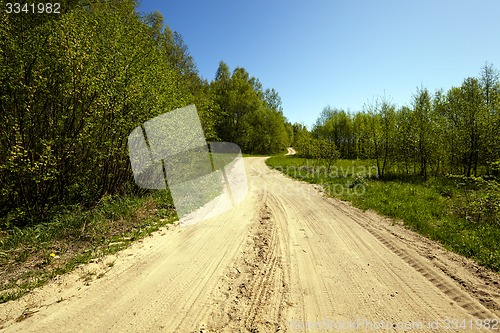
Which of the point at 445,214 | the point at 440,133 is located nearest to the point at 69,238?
the point at 445,214

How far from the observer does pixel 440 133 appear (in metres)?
17.6

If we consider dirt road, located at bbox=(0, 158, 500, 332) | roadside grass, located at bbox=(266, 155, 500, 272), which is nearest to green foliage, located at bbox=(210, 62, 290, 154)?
roadside grass, located at bbox=(266, 155, 500, 272)

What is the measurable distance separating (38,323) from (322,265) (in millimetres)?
4618

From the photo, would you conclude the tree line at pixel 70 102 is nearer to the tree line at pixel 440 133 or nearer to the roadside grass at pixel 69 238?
the roadside grass at pixel 69 238

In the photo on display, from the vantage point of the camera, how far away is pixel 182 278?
424 cm

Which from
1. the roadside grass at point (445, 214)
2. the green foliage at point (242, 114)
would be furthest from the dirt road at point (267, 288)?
the green foliage at point (242, 114)

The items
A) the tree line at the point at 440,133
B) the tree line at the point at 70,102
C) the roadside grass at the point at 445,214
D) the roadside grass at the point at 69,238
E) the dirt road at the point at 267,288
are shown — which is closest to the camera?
the dirt road at the point at 267,288

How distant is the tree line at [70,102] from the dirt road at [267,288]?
3.72 meters

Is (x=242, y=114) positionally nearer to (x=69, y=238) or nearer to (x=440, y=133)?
(x=440, y=133)

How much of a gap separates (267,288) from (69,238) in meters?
5.05

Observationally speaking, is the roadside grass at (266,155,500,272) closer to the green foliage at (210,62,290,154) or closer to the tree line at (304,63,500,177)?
the tree line at (304,63,500,177)

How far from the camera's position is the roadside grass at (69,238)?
4264 mm

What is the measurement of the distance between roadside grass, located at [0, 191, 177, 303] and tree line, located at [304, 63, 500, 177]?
1821 centimetres

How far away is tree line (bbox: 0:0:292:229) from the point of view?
588cm
